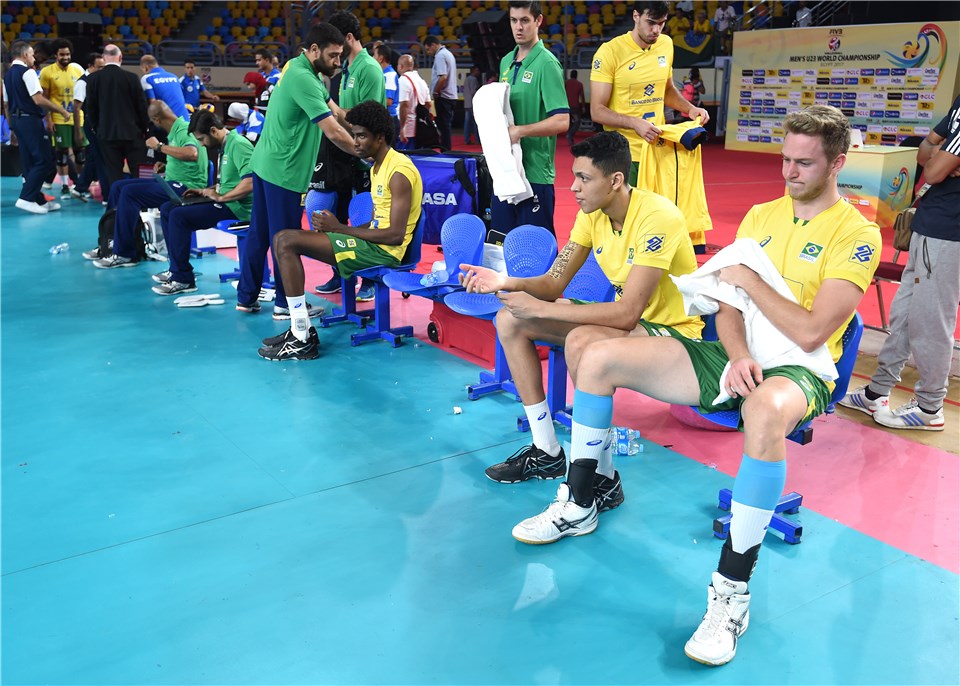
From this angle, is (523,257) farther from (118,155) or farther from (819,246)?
(118,155)

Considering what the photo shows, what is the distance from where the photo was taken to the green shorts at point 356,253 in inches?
205

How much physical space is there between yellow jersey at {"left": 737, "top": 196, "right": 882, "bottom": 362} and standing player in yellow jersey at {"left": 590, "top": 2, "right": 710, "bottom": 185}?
1.90m

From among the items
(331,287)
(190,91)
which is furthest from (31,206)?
(331,287)

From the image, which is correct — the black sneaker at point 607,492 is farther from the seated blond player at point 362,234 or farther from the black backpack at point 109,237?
the black backpack at point 109,237

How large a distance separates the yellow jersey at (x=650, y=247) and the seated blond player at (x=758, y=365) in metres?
0.31

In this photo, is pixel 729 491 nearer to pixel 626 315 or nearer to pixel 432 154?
pixel 626 315

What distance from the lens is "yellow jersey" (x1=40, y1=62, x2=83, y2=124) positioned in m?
11.6

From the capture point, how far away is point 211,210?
6.74 metres

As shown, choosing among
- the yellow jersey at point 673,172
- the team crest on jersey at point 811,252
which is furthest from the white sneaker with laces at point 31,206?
the team crest on jersey at point 811,252

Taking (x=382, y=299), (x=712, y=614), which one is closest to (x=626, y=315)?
(x=712, y=614)

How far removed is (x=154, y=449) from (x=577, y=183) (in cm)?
229

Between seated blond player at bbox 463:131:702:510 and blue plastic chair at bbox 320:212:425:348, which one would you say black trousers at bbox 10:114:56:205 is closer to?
blue plastic chair at bbox 320:212:425:348

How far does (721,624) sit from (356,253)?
3345 mm

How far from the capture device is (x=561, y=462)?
145 inches
